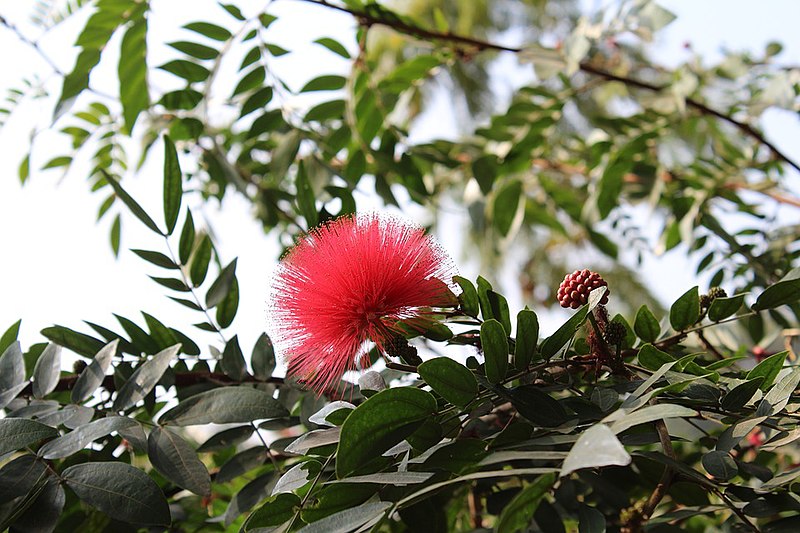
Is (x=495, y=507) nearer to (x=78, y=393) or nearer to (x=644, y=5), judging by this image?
(x=78, y=393)

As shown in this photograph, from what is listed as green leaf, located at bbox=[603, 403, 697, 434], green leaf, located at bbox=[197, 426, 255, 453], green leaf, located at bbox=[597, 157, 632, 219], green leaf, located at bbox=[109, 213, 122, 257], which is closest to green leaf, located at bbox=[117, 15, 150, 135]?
green leaf, located at bbox=[109, 213, 122, 257]

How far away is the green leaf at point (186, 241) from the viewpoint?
2.64 ft

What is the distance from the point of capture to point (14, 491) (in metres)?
0.56

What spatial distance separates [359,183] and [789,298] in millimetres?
674

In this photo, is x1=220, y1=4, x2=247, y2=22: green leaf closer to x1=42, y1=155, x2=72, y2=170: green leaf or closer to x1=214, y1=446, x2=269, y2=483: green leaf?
x1=42, y1=155, x2=72, y2=170: green leaf

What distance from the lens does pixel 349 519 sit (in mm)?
462

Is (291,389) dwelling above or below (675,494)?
above

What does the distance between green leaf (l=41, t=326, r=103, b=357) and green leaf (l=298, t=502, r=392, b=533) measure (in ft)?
1.33

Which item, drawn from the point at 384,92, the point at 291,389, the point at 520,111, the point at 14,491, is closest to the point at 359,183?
the point at 384,92

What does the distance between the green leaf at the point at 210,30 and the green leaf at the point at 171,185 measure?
40cm

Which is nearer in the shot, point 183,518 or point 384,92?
point 183,518

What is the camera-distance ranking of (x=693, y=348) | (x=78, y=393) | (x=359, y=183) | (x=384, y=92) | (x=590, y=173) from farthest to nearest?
1. (x=590, y=173)
2. (x=384, y=92)
3. (x=359, y=183)
4. (x=693, y=348)
5. (x=78, y=393)

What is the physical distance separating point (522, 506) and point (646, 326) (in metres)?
0.32

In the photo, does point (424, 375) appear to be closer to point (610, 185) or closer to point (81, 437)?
point (81, 437)
